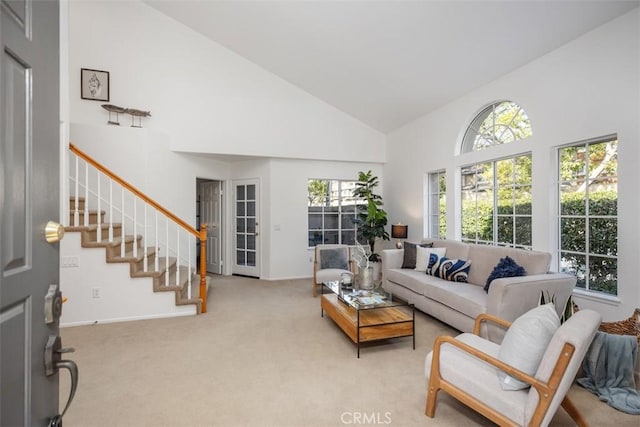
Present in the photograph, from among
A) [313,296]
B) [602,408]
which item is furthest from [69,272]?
[602,408]

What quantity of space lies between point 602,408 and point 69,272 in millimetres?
5082

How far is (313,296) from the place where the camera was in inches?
185

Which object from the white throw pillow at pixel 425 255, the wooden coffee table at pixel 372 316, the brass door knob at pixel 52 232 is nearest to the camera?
the brass door knob at pixel 52 232

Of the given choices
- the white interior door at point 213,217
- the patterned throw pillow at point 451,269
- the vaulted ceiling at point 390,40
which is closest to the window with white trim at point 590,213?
the patterned throw pillow at point 451,269

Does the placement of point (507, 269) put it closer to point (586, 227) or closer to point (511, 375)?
point (586, 227)

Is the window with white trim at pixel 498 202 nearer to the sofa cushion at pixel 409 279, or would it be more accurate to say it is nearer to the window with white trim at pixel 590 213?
the window with white trim at pixel 590 213

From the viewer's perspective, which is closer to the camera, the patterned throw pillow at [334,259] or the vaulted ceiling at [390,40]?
the vaulted ceiling at [390,40]

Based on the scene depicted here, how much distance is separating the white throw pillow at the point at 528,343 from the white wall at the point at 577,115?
69.2 inches

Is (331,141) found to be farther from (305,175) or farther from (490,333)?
(490,333)

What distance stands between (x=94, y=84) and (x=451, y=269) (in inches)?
232

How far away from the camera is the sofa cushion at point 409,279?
3719 millimetres

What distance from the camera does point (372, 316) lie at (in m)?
2.94

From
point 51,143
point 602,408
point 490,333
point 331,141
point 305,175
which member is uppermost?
point 331,141

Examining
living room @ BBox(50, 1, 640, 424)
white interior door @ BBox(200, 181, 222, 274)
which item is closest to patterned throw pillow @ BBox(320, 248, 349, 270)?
→ living room @ BBox(50, 1, 640, 424)
